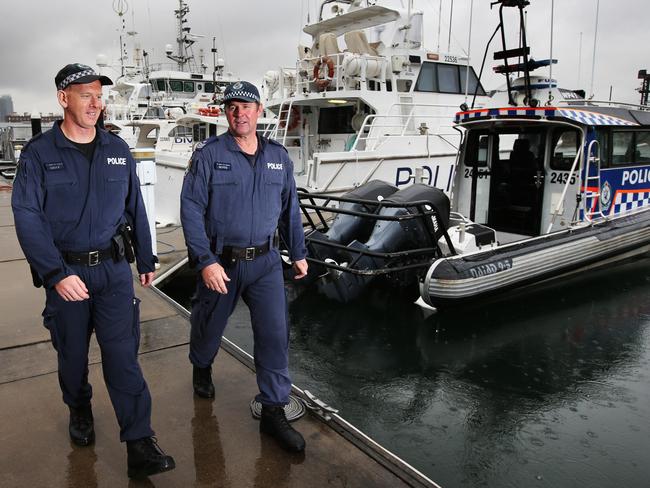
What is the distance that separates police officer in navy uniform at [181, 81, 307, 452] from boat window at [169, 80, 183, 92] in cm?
2297

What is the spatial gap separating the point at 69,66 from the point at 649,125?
784 cm

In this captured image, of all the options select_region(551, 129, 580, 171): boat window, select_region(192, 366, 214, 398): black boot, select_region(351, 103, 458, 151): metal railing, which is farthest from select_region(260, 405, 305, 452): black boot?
select_region(351, 103, 458, 151): metal railing

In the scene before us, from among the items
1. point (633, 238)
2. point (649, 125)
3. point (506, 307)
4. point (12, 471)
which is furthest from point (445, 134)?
point (12, 471)

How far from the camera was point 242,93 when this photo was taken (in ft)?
8.60

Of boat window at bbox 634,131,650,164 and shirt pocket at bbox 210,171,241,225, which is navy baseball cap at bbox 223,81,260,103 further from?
boat window at bbox 634,131,650,164

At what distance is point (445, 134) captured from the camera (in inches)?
481

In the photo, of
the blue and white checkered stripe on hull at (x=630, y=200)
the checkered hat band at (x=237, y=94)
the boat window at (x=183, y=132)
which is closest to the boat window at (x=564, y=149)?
the blue and white checkered stripe on hull at (x=630, y=200)

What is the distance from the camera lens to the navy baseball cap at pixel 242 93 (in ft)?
8.61

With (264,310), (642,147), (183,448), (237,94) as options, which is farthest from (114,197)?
(642,147)

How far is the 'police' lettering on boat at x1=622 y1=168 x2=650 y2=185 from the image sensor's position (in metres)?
7.47

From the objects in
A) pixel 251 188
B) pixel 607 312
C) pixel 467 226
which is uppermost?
pixel 251 188

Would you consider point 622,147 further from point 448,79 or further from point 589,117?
point 448,79

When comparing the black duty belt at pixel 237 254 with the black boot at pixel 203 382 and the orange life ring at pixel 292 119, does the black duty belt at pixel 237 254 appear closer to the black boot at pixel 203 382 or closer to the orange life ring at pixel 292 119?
the black boot at pixel 203 382

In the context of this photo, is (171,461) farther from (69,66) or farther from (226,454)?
(69,66)
